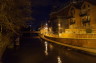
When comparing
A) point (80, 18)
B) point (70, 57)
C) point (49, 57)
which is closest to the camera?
point (70, 57)

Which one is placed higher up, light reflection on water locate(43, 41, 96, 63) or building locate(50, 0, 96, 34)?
building locate(50, 0, 96, 34)

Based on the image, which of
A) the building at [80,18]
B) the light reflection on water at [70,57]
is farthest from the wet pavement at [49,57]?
the building at [80,18]

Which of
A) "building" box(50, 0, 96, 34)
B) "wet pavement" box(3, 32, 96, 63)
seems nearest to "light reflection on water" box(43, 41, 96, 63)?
"wet pavement" box(3, 32, 96, 63)

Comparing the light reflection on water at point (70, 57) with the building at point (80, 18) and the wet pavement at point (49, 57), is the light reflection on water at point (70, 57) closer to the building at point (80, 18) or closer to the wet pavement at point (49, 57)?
the wet pavement at point (49, 57)

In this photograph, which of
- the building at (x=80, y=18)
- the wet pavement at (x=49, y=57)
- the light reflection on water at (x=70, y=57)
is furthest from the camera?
the building at (x=80, y=18)

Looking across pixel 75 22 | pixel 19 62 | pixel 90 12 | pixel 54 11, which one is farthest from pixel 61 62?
pixel 54 11

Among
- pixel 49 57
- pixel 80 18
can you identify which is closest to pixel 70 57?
pixel 49 57

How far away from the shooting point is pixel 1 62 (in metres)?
17.8

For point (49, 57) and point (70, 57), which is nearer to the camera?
point (70, 57)

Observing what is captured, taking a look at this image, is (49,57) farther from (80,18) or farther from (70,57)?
(80,18)

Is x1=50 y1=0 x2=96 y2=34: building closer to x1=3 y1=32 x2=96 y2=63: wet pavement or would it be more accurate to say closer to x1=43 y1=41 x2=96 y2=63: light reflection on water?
x1=3 y1=32 x2=96 y2=63: wet pavement

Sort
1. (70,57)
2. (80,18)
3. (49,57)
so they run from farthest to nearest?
(80,18) → (49,57) → (70,57)

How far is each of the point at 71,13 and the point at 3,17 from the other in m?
37.6

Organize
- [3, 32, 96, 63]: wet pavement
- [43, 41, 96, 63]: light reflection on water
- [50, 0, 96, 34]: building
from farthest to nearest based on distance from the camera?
[50, 0, 96, 34]: building
[3, 32, 96, 63]: wet pavement
[43, 41, 96, 63]: light reflection on water
